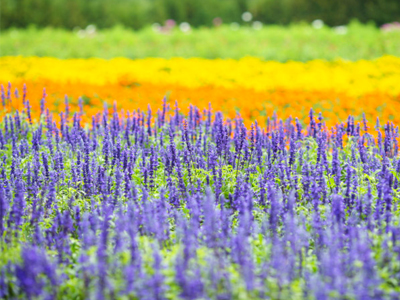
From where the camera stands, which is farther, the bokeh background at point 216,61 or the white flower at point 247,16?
the white flower at point 247,16

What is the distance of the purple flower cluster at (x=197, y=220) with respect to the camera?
8.29 ft

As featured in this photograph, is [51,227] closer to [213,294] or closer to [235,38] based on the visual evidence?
[213,294]

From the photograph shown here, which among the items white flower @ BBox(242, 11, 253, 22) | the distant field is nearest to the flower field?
the distant field

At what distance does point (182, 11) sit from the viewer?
67.3ft

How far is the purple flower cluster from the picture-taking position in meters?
2.53

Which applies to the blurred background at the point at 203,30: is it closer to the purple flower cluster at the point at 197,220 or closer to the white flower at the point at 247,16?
the white flower at the point at 247,16

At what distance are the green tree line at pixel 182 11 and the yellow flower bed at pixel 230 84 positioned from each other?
899cm

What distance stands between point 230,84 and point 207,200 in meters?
5.96

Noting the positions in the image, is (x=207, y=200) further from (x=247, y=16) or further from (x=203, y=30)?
(x=247, y=16)

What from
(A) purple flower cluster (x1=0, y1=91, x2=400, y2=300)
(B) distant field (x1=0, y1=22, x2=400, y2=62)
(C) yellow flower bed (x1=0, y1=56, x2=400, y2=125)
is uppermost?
(B) distant field (x1=0, y1=22, x2=400, y2=62)

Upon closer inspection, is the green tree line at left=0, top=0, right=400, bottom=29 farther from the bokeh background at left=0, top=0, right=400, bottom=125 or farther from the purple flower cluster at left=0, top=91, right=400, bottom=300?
the purple flower cluster at left=0, top=91, right=400, bottom=300

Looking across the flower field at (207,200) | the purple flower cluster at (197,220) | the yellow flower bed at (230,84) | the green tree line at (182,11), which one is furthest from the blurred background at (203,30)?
the purple flower cluster at (197,220)

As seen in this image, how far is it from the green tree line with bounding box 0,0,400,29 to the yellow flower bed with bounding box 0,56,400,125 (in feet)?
29.5

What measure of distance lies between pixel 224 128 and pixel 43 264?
239cm
